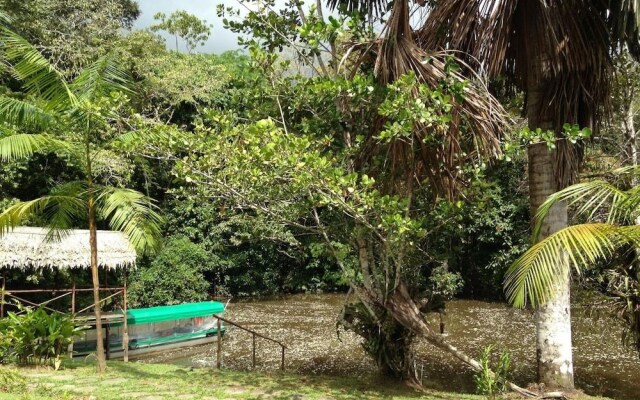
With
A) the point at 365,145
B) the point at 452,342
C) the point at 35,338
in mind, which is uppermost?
the point at 365,145

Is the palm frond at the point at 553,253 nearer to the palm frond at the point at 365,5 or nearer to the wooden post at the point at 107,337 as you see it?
the palm frond at the point at 365,5

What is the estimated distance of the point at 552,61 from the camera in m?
6.02

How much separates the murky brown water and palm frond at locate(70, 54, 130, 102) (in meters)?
5.35

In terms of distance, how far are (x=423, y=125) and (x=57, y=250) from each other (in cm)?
934

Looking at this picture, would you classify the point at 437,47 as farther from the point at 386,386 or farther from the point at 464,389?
the point at 464,389

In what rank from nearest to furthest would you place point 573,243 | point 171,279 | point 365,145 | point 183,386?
point 573,243
point 365,145
point 183,386
point 171,279

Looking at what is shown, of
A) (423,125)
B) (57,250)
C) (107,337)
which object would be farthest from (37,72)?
(107,337)

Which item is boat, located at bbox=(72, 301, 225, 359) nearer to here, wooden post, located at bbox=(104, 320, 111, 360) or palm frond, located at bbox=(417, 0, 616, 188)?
wooden post, located at bbox=(104, 320, 111, 360)

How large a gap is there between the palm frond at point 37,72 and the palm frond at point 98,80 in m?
0.26

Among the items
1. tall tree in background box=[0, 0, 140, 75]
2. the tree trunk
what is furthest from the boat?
tall tree in background box=[0, 0, 140, 75]

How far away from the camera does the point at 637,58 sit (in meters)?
6.55

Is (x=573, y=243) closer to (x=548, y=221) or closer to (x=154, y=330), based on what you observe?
(x=548, y=221)

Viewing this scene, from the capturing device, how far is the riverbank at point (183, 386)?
236 inches

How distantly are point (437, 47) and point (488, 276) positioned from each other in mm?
14522
